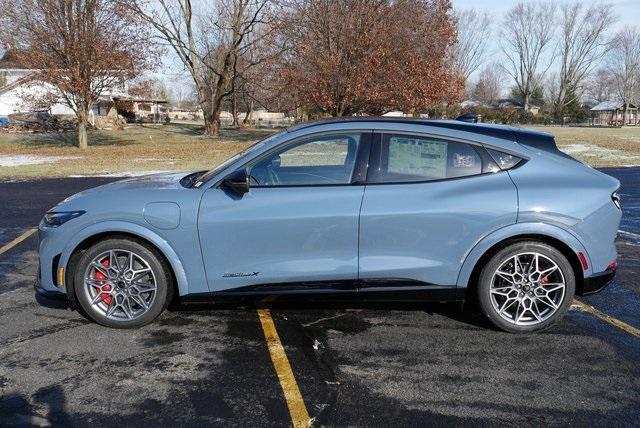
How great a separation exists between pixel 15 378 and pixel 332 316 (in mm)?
2375

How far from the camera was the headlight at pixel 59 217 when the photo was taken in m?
4.04

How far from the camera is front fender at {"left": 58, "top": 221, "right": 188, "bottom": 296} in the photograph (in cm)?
398

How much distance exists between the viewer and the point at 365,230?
3.92 m

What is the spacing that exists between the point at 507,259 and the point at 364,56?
895 inches

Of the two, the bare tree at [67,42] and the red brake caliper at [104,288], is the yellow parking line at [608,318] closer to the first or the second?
the red brake caliper at [104,288]

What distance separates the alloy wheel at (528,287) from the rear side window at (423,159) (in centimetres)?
80

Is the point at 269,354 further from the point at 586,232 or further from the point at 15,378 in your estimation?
the point at 586,232

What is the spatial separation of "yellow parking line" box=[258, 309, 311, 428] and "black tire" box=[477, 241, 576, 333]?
64.0 inches

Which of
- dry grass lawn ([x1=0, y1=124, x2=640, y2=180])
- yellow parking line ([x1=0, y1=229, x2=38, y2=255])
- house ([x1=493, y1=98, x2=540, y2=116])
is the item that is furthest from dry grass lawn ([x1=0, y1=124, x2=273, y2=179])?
house ([x1=493, y1=98, x2=540, y2=116])

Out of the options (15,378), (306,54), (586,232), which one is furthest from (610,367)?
(306,54)

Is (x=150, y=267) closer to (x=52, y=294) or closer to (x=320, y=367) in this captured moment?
(x=52, y=294)

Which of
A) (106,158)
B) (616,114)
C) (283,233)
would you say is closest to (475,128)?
(283,233)

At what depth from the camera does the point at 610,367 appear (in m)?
3.57

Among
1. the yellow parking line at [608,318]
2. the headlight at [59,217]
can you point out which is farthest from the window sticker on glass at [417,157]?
the headlight at [59,217]
